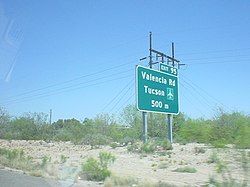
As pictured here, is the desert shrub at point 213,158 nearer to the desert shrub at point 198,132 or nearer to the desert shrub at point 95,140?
the desert shrub at point 198,132

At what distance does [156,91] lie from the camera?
40.7 metres

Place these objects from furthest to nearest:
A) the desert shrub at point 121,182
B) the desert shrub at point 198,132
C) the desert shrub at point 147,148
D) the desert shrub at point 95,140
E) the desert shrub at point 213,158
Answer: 1. the desert shrub at point 95,140
2. the desert shrub at point 147,148
3. the desert shrub at point 213,158
4. the desert shrub at point 121,182
5. the desert shrub at point 198,132

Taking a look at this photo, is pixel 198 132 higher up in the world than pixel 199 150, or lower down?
higher up

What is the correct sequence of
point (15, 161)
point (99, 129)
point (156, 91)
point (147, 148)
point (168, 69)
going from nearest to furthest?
point (15, 161), point (147, 148), point (156, 91), point (168, 69), point (99, 129)

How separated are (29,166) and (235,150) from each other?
66.5 ft

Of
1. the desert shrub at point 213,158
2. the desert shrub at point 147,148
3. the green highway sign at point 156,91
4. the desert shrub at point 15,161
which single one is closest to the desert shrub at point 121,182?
the desert shrub at point 213,158

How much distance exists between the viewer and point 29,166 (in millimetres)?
30031

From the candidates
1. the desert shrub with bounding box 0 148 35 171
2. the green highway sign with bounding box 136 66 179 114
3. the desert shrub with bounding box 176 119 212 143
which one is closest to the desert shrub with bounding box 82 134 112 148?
the green highway sign with bounding box 136 66 179 114

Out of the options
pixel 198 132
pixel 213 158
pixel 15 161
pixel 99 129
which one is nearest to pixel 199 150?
pixel 213 158

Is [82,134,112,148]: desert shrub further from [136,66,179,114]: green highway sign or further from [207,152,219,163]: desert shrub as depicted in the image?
[207,152,219,163]: desert shrub

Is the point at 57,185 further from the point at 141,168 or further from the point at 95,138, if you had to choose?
the point at 95,138

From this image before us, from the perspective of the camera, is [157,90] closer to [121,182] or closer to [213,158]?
[213,158]

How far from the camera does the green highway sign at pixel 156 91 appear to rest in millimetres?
38625

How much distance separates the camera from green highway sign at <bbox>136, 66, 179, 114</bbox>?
3862 centimetres
